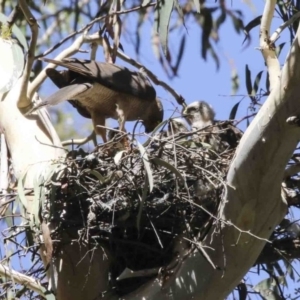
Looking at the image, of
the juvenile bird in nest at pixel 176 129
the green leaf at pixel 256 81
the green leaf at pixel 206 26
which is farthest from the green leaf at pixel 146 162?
the green leaf at pixel 206 26

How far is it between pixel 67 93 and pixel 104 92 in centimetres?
35

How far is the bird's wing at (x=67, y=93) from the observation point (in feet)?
10.8

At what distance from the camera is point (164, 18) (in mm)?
2877

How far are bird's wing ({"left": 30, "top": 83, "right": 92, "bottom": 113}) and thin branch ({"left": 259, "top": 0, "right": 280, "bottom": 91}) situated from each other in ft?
3.04

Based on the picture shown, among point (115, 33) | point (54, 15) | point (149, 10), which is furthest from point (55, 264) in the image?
point (54, 15)

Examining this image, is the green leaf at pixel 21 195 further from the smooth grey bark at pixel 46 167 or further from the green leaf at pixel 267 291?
the green leaf at pixel 267 291

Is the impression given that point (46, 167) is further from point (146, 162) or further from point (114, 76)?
point (114, 76)

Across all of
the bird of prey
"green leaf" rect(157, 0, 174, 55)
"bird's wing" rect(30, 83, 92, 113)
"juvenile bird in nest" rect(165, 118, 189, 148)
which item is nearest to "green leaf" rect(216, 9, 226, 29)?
the bird of prey

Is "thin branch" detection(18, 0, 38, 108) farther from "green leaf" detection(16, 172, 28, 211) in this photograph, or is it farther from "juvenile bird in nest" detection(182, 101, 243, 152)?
"juvenile bird in nest" detection(182, 101, 243, 152)

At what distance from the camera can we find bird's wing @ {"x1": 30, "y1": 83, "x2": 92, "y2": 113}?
330 cm

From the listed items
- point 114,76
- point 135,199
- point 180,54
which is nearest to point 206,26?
point 180,54

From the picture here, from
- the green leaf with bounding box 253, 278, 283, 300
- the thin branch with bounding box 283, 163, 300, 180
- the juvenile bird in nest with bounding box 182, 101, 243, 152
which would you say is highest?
the juvenile bird in nest with bounding box 182, 101, 243, 152

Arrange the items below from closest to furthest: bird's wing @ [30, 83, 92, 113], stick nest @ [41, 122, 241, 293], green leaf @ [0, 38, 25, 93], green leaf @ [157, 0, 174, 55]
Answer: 1. stick nest @ [41, 122, 241, 293]
2. green leaf @ [157, 0, 174, 55]
3. green leaf @ [0, 38, 25, 93]
4. bird's wing @ [30, 83, 92, 113]

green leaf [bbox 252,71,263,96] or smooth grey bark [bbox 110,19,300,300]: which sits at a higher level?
green leaf [bbox 252,71,263,96]
